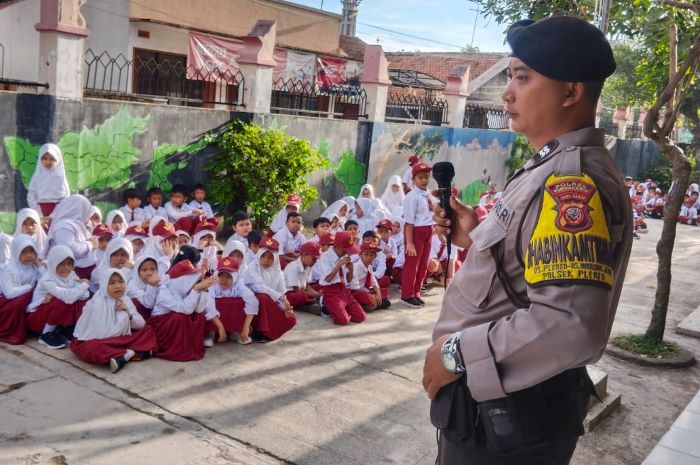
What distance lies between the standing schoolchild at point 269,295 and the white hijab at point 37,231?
182 centimetres

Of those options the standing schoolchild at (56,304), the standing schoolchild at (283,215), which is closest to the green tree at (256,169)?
the standing schoolchild at (283,215)

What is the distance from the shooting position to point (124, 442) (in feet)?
12.4

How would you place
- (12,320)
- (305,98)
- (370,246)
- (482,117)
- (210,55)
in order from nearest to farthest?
(12,320) < (370,246) < (305,98) < (210,55) < (482,117)

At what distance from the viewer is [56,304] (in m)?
5.15

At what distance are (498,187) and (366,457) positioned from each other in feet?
45.1

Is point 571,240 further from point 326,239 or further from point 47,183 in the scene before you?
point 47,183

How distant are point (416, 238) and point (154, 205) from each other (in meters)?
3.09

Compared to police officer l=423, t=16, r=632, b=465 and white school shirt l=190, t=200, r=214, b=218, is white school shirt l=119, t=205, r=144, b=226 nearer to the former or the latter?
white school shirt l=190, t=200, r=214, b=218

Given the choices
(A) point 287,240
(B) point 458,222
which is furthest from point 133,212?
(B) point 458,222

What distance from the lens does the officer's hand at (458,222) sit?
6.94 ft

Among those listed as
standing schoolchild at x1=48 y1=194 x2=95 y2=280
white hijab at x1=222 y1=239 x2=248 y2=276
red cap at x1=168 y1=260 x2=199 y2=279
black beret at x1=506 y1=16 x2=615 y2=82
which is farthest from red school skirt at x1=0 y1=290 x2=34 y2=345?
black beret at x1=506 y1=16 x2=615 y2=82

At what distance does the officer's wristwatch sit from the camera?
4.96 feet

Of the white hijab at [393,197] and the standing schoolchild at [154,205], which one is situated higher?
the white hijab at [393,197]

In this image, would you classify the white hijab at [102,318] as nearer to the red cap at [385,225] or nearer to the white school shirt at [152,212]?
the white school shirt at [152,212]
